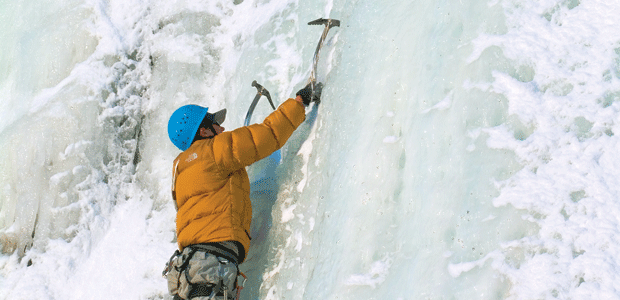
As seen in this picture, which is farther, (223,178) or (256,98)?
(256,98)

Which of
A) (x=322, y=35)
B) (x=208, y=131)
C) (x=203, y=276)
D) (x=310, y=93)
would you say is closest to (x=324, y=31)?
(x=322, y=35)

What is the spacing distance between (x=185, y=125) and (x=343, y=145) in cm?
93

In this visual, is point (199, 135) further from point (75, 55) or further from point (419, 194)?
point (75, 55)

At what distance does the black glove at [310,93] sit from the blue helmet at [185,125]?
56 centimetres

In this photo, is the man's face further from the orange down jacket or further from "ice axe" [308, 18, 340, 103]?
"ice axe" [308, 18, 340, 103]

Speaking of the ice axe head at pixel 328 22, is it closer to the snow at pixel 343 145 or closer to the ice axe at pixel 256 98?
the snow at pixel 343 145

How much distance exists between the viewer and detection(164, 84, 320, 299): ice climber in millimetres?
3025

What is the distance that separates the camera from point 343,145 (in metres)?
3.19

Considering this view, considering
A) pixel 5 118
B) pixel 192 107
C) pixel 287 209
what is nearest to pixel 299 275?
pixel 287 209

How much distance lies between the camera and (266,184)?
11.8 feet

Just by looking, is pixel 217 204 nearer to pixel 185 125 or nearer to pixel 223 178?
pixel 223 178

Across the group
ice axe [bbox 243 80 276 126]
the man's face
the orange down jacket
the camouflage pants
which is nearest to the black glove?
the orange down jacket

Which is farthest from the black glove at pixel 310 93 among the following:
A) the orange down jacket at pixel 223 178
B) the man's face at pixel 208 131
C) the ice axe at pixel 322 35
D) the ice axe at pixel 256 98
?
the man's face at pixel 208 131

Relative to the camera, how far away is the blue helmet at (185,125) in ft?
11.0
